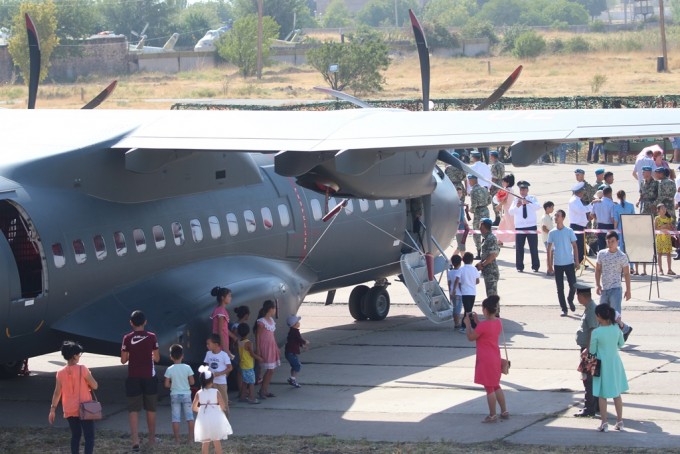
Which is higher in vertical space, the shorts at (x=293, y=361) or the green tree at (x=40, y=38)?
the green tree at (x=40, y=38)

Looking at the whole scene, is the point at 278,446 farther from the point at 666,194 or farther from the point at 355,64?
the point at 355,64

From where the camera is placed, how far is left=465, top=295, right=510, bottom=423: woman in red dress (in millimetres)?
14008

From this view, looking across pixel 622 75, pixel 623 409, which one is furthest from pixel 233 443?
pixel 622 75

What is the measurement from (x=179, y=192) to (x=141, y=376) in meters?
3.64

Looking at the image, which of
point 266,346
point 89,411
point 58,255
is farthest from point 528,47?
point 89,411

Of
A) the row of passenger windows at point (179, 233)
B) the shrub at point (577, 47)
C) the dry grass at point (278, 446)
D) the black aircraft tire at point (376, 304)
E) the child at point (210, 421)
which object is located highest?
the shrub at point (577, 47)

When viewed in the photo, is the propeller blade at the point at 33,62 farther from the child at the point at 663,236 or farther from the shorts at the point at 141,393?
the child at the point at 663,236

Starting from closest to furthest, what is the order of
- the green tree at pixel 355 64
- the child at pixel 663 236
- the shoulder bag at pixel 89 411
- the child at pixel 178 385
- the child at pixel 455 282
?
the shoulder bag at pixel 89 411
the child at pixel 178 385
the child at pixel 455 282
the child at pixel 663 236
the green tree at pixel 355 64

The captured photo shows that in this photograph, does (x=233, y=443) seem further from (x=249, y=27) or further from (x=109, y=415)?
(x=249, y=27)

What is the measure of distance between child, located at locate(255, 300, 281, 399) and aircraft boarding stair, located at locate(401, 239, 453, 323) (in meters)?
4.67

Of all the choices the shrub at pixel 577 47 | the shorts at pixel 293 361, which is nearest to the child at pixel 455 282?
the shorts at pixel 293 361

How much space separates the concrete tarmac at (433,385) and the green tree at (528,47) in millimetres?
90577

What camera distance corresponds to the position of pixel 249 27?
4013 inches

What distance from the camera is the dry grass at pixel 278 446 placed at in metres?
12.9
